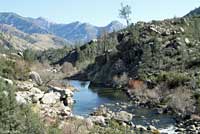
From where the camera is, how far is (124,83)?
84938 millimetres

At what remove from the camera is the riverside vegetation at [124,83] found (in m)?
26.8

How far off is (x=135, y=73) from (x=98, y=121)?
46.7 meters

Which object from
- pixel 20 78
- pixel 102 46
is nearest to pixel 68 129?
pixel 20 78

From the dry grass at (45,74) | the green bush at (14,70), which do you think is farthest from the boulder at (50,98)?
the dry grass at (45,74)

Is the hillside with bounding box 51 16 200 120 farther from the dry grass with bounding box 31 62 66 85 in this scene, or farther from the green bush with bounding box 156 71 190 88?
the dry grass with bounding box 31 62 66 85

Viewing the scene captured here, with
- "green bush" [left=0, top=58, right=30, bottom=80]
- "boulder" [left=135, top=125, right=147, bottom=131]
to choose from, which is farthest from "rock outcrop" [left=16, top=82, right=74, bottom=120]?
"boulder" [left=135, top=125, right=147, bottom=131]

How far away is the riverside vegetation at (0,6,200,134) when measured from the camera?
26.8 m

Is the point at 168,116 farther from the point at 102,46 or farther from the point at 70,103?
the point at 102,46

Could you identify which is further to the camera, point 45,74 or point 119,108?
point 45,74

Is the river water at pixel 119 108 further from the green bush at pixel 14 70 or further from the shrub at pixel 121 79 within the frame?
the green bush at pixel 14 70

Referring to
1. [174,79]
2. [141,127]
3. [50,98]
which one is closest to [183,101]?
[141,127]

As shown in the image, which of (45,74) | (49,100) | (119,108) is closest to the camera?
(49,100)

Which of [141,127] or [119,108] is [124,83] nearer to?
[119,108]

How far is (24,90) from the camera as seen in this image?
53.1m
